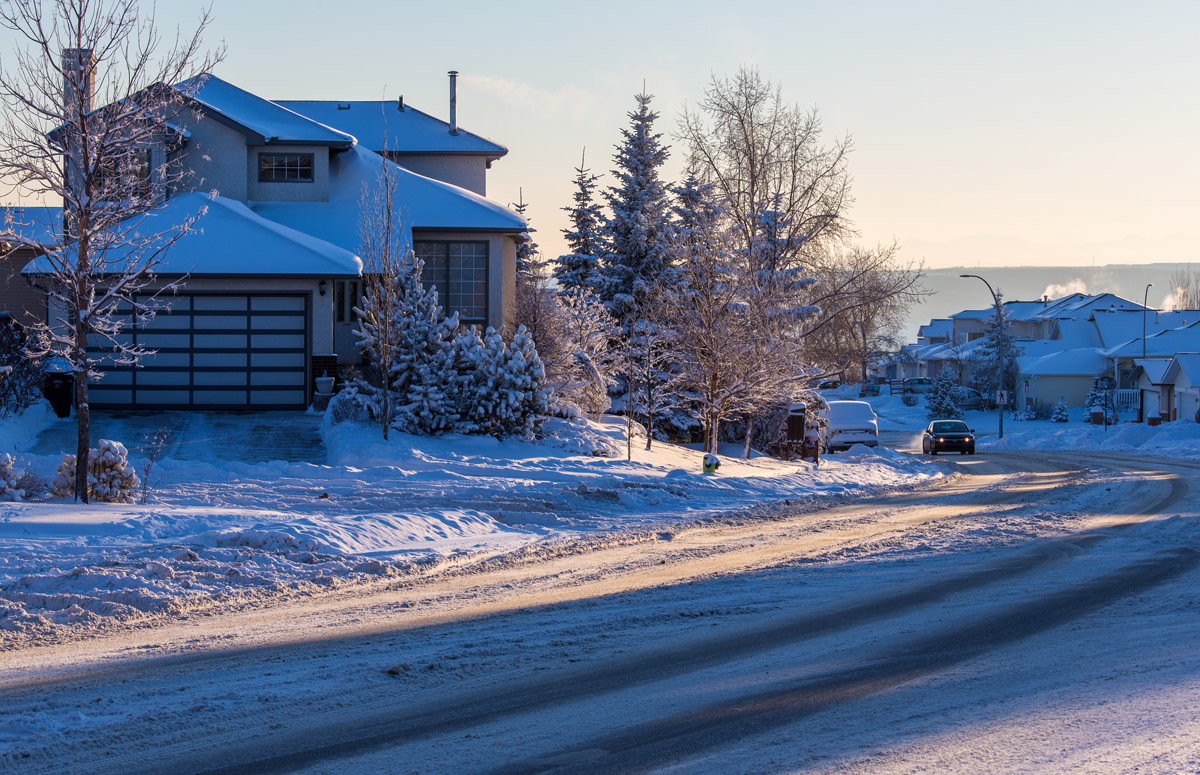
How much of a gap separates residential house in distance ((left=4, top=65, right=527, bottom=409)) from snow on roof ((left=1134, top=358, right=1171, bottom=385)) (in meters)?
37.0

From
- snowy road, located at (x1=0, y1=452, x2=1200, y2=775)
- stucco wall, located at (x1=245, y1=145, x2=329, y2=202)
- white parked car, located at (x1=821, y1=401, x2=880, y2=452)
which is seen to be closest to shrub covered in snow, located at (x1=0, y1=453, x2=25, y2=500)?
snowy road, located at (x1=0, y1=452, x2=1200, y2=775)

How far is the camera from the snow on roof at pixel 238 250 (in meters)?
22.7

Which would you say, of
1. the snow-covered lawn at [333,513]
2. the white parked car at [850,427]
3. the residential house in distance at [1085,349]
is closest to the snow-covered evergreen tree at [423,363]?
the snow-covered lawn at [333,513]

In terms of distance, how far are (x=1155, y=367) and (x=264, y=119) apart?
4666cm

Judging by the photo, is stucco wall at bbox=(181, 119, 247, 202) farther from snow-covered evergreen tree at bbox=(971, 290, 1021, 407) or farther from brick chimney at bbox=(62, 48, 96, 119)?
snow-covered evergreen tree at bbox=(971, 290, 1021, 407)

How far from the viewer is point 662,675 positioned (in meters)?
7.23

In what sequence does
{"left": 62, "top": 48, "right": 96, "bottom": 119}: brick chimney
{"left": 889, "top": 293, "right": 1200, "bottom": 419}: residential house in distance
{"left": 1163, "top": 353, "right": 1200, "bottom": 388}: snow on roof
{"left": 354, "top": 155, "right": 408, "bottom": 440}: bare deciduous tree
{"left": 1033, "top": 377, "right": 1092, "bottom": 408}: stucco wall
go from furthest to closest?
{"left": 1033, "top": 377, "right": 1092, "bottom": 408}: stucco wall
{"left": 889, "top": 293, "right": 1200, "bottom": 419}: residential house in distance
{"left": 1163, "top": 353, "right": 1200, "bottom": 388}: snow on roof
{"left": 354, "top": 155, "right": 408, "bottom": 440}: bare deciduous tree
{"left": 62, "top": 48, "right": 96, "bottom": 119}: brick chimney

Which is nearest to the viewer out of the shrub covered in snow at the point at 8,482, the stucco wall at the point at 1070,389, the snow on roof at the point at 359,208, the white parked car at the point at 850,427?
the shrub covered in snow at the point at 8,482

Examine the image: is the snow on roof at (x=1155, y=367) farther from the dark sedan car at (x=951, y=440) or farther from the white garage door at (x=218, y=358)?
the white garage door at (x=218, y=358)

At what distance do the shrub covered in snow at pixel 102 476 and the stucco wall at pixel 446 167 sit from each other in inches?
934

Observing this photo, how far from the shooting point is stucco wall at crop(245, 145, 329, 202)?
28406 millimetres

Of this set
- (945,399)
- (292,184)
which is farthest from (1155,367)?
(292,184)

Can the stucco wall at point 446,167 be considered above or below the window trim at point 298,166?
above

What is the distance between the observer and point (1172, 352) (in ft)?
201
